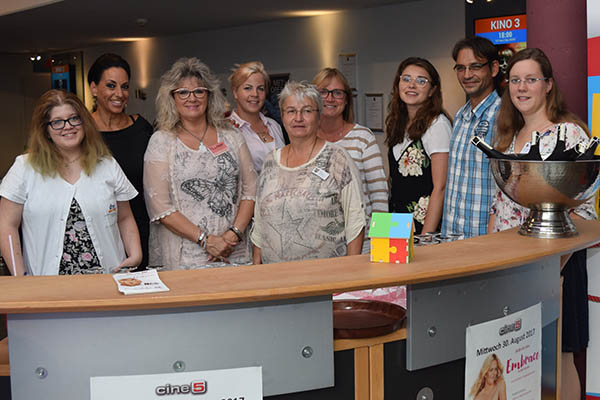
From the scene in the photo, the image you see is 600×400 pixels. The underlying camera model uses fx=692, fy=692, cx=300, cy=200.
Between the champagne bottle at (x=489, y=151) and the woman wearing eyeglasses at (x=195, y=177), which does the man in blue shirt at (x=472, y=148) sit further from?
the woman wearing eyeglasses at (x=195, y=177)

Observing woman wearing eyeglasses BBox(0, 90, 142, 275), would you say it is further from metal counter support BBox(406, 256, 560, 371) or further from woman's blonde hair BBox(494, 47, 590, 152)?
woman's blonde hair BBox(494, 47, 590, 152)

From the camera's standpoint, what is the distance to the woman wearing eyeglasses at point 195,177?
3285mm

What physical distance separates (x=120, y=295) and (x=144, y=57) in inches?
425

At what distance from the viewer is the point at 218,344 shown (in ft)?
6.10

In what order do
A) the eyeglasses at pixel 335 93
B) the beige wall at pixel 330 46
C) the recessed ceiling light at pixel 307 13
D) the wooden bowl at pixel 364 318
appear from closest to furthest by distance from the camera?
the wooden bowl at pixel 364 318 < the eyeglasses at pixel 335 93 < the beige wall at pixel 330 46 < the recessed ceiling light at pixel 307 13

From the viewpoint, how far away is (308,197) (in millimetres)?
2953

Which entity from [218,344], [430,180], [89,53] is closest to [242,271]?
[218,344]

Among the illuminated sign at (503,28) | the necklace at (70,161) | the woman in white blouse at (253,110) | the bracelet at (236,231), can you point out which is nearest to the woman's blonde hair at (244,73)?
the woman in white blouse at (253,110)

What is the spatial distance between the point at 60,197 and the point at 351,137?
60.8 inches

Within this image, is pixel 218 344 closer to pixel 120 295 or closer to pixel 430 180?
pixel 120 295

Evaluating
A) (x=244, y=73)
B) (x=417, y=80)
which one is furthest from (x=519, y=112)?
(x=244, y=73)

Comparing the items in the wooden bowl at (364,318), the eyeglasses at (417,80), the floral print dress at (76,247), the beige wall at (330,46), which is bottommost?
the wooden bowl at (364,318)

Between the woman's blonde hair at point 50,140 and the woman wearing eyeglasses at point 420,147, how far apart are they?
5.22 feet

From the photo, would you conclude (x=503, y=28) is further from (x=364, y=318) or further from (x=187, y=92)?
(x=364, y=318)
